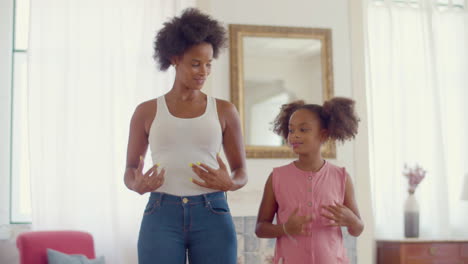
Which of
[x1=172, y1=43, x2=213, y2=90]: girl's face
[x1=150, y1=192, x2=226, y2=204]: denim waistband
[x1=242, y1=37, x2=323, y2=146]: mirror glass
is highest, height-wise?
[x1=242, y1=37, x2=323, y2=146]: mirror glass

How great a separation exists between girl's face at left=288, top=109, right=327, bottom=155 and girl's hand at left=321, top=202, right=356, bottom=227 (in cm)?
28

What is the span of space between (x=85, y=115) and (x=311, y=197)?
2290 millimetres

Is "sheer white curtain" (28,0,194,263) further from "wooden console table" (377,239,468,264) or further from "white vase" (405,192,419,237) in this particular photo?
"white vase" (405,192,419,237)

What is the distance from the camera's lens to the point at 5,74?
4102mm

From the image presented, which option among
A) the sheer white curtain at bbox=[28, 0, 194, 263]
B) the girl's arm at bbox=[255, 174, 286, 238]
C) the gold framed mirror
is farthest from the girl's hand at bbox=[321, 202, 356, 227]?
the sheer white curtain at bbox=[28, 0, 194, 263]

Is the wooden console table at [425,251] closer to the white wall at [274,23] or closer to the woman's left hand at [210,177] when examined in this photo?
the white wall at [274,23]

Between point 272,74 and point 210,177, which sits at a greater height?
point 272,74

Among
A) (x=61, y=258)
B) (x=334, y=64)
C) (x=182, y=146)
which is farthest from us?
(x=334, y=64)

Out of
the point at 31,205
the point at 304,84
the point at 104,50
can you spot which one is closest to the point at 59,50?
the point at 104,50

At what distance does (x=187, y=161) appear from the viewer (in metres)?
1.90

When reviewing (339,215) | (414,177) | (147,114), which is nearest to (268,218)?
(339,215)

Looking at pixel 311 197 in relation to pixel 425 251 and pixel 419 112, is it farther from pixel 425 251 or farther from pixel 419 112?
pixel 419 112

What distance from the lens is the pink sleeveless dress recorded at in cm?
212

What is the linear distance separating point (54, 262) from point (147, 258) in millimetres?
1787
